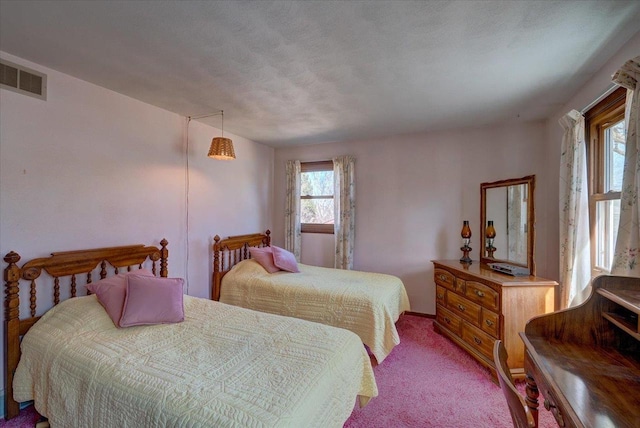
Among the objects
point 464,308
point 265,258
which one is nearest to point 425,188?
point 464,308

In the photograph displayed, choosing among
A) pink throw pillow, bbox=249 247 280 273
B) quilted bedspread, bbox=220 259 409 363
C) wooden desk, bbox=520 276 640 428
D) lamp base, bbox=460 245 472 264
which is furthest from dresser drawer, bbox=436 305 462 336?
pink throw pillow, bbox=249 247 280 273

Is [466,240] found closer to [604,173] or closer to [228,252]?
[604,173]

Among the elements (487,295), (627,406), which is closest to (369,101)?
(487,295)

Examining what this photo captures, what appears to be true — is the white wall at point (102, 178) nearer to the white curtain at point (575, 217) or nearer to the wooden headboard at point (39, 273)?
the wooden headboard at point (39, 273)

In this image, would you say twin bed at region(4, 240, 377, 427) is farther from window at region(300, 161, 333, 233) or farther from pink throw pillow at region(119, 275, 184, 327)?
window at region(300, 161, 333, 233)

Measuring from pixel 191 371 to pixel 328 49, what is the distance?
2.06 meters

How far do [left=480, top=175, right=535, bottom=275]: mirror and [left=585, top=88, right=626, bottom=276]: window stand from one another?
42 cm

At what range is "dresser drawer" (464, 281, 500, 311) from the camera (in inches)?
96.7

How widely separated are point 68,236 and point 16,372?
954 millimetres

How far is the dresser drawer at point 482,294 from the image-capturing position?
246 cm

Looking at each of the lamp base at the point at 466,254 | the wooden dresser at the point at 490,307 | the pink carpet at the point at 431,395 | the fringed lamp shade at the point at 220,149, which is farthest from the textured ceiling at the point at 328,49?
the pink carpet at the point at 431,395

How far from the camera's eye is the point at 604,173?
7.29ft

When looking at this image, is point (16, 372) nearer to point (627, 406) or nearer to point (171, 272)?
point (171, 272)

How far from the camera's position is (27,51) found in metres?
1.90
